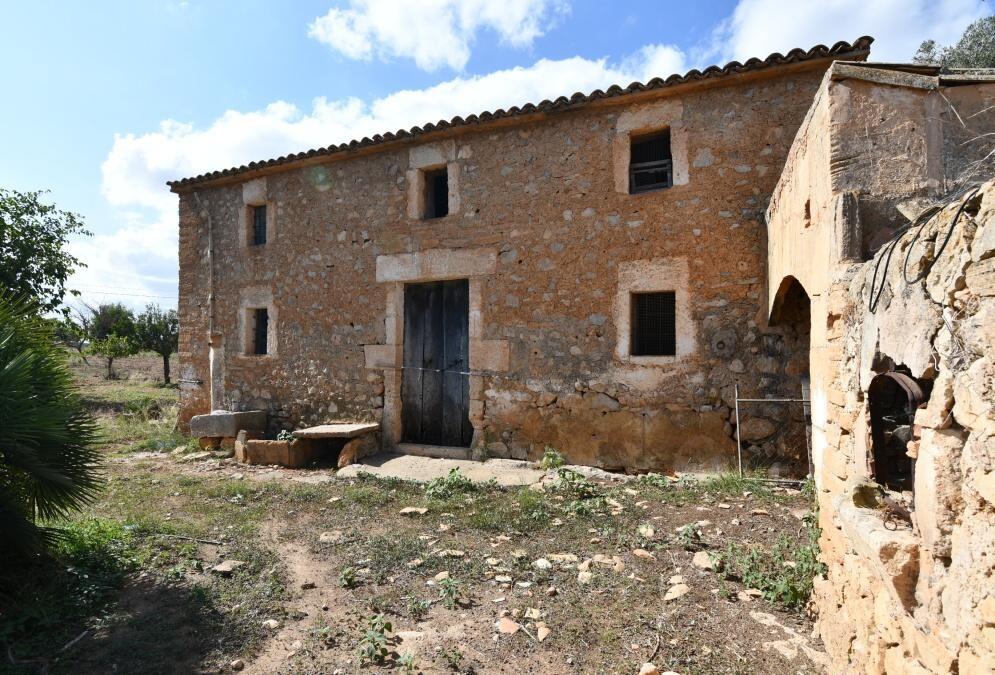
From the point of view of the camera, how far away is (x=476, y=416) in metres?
7.12

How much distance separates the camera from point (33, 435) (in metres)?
3.36

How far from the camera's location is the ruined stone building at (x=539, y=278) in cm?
582

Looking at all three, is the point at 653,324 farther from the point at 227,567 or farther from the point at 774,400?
the point at 227,567

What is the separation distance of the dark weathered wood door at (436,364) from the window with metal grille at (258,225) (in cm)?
323

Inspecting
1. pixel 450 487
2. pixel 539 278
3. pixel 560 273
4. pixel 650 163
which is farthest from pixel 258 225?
pixel 650 163

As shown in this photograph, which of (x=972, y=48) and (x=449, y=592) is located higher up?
(x=972, y=48)

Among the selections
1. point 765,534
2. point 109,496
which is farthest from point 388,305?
point 765,534

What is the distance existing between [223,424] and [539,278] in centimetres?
540

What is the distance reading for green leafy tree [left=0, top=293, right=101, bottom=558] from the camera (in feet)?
10.7

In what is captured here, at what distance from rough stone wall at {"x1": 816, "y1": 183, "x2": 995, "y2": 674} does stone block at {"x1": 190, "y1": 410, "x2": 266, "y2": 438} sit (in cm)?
808

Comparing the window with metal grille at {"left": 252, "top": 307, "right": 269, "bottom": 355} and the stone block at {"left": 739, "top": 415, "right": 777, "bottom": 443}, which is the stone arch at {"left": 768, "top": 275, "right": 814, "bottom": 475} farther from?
the window with metal grille at {"left": 252, "top": 307, "right": 269, "bottom": 355}

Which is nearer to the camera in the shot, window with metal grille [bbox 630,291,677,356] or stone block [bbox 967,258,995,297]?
stone block [bbox 967,258,995,297]

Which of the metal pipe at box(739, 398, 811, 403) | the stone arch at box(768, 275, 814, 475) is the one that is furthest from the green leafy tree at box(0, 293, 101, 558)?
the stone arch at box(768, 275, 814, 475)

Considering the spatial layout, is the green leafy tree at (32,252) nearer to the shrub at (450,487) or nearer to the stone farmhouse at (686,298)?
the stone farmhouse at (686,298)
